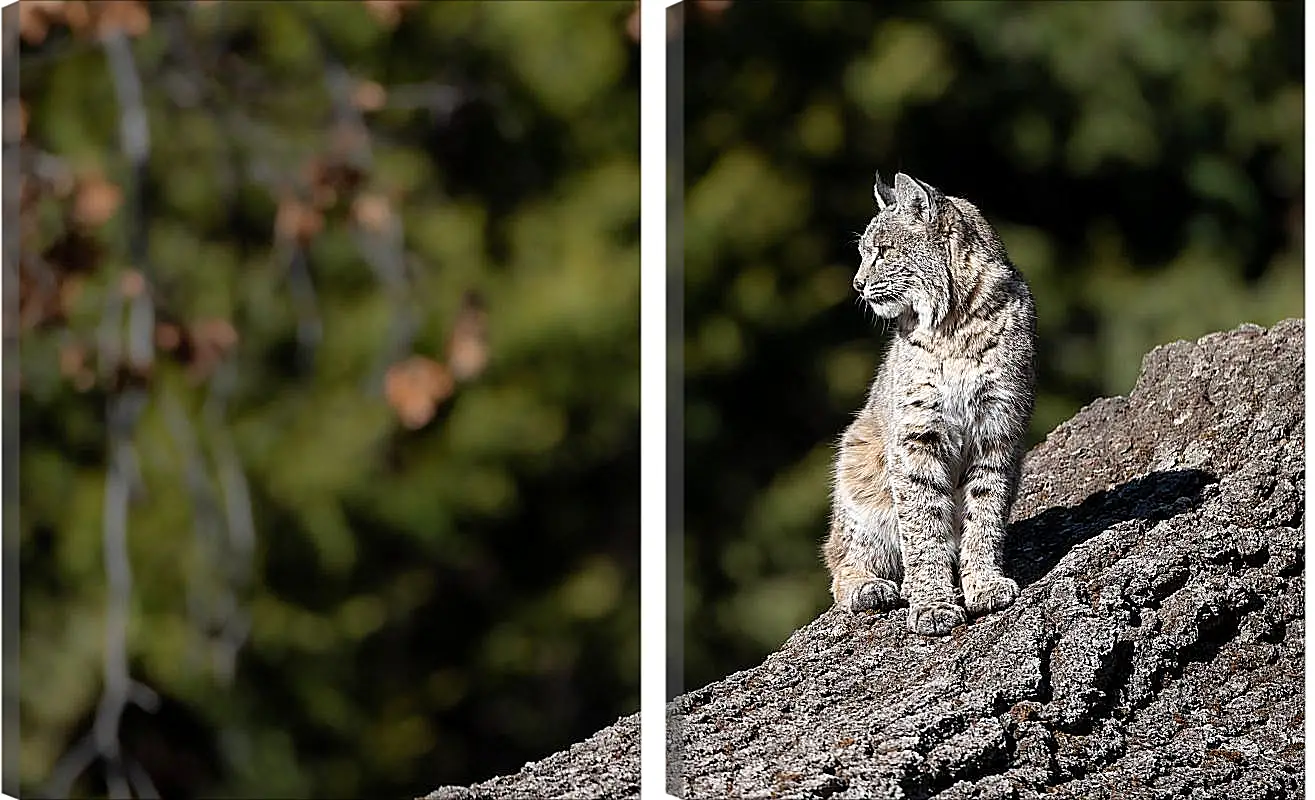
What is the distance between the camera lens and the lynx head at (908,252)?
5.48 ft

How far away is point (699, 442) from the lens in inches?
77.2

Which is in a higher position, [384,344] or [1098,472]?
[384,344]

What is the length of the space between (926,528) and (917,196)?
391 mm

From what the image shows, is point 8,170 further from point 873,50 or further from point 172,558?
point 873,50

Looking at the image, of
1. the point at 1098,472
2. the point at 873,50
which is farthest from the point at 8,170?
the point at 1098,472

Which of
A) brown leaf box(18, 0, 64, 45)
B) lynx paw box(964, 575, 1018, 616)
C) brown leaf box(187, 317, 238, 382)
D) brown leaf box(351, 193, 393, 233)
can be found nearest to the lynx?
lynx paw box(964, 575, 1018, 616)

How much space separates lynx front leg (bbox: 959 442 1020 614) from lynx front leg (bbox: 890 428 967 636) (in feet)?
0.09

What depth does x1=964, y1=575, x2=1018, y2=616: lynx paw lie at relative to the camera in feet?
5.34

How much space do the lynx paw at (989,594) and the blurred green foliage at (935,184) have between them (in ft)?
0.56

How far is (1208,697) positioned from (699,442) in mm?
764

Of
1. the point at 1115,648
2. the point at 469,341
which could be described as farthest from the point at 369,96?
the point at 1115,648

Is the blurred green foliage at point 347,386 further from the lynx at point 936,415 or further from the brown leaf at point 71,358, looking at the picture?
the lynx at point 936,415

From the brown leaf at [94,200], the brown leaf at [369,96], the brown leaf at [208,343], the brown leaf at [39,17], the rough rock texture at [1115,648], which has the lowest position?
the rough rock texture at [1115,648]

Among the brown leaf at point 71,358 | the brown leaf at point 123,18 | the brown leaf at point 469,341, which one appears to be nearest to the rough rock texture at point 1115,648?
the brown leaf at point 469,341
